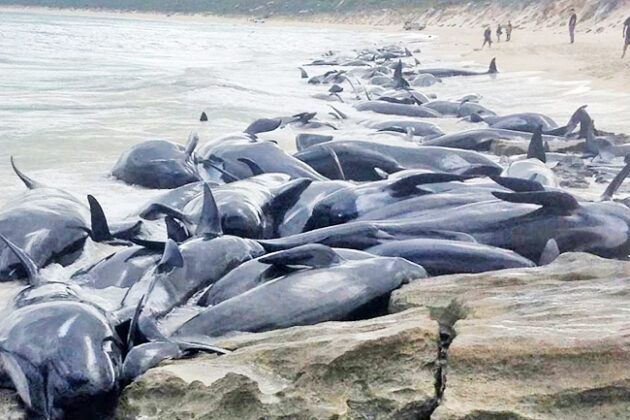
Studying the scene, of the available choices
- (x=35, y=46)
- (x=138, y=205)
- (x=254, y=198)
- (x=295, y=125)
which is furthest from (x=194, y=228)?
(x=35, y=46)

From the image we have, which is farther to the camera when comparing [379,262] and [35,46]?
[35,46]

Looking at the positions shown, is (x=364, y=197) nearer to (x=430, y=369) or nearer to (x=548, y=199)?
(x=548, y=199)

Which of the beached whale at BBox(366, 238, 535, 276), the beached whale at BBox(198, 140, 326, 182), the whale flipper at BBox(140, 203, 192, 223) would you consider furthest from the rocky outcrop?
the beached whale at BBox(198, 140, 326, 182)

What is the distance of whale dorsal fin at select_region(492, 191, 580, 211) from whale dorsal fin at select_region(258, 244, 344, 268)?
A: 1.26m

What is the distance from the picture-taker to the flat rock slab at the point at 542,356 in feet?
8.10

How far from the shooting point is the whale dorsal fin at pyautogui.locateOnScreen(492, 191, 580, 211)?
178 inches

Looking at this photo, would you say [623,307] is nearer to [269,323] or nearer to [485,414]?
[485,414]

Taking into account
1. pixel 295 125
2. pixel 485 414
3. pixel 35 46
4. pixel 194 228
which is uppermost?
pixel 485 414

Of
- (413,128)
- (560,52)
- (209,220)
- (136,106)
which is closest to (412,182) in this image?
(209,220)

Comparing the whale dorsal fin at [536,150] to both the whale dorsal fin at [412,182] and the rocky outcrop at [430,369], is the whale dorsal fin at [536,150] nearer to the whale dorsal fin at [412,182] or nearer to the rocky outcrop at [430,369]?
the whale dorsal fin at [412,182]

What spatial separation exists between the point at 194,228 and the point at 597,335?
291 centimetres

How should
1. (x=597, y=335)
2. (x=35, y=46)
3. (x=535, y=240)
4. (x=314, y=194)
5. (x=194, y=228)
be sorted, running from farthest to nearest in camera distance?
(x=35, y=46)
(x=314, y=194)
(x=194, y=228)
(x=535, y=240)
(x=597, y=335)

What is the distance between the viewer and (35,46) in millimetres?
31469

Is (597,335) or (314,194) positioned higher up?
(597,335)
